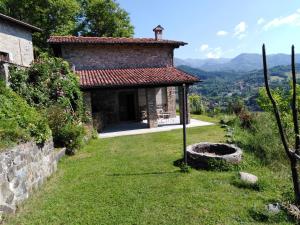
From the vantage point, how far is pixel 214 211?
5367 millimetres

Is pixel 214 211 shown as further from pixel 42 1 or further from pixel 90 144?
pixel 42 1

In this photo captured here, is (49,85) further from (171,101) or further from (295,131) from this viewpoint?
(295,131)

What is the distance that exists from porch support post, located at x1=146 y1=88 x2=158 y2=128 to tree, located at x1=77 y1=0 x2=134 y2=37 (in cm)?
1695

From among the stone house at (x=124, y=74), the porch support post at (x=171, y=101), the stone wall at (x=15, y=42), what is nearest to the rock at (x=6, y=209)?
the stone house at (x=124, y=74)

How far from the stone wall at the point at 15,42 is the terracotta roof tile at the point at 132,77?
3.49 m

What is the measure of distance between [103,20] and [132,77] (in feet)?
57.3

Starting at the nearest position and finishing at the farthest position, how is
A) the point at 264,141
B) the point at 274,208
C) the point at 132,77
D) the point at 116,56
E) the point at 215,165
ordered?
1. the point at 274,208
2. the point at 215,165
3. the point at 264,141
4. the point at 132,77
5. the point at 116,56

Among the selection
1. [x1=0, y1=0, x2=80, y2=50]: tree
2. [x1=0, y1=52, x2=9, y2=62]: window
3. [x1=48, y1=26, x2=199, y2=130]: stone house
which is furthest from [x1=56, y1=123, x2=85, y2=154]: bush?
[x1=0, y1=0, x2=80, y2=50]: tree

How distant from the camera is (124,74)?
53.7 feet

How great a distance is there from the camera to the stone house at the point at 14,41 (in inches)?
563

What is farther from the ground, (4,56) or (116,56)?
(116,56)

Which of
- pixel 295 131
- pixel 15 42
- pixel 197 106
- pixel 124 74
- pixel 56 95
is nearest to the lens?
pixel 295 131

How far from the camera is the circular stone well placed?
26.1ft

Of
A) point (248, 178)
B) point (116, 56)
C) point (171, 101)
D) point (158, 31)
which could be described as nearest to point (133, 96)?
point (171, 101)
